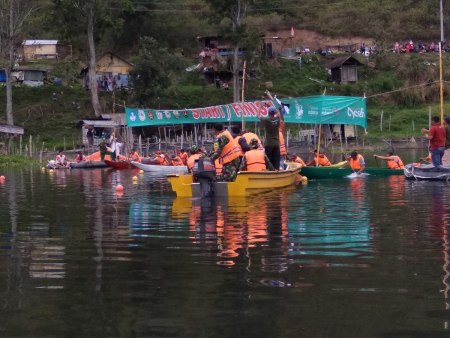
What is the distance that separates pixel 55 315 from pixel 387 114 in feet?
208

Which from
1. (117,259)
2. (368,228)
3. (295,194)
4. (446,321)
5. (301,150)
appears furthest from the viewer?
(301,150)

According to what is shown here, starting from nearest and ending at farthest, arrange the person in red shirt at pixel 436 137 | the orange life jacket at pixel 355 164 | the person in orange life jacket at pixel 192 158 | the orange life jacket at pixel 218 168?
the orange life jacket at pixel 218 168 < the person in orange life jacket at pixel 192 158 < the person in red shirt at pixel 436 137 < the orange life jacket at pixel 355 164

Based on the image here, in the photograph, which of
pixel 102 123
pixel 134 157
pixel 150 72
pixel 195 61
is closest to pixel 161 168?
pixel 134 157

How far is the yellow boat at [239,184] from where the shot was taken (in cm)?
2172

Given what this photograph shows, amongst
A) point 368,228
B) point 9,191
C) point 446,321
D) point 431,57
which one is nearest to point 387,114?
point 431,57

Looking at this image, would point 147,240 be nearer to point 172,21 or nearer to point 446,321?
point 446,321

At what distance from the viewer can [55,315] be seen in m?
8.87

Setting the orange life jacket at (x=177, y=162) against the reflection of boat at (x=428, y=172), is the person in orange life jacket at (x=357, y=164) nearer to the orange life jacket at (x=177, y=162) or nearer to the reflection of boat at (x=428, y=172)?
the reflection of boat at (x=428, y=172)

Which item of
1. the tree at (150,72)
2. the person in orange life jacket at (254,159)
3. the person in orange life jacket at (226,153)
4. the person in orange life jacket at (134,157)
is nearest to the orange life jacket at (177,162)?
the person in orange life jacket at (134,157)

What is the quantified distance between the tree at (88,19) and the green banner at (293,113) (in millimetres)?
15936

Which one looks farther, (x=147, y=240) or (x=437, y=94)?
(x=437, y=94)

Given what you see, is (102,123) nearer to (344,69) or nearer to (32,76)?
(32,76)

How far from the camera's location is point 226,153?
→ 21719 millimetres

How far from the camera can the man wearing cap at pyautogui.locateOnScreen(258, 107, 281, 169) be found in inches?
973
